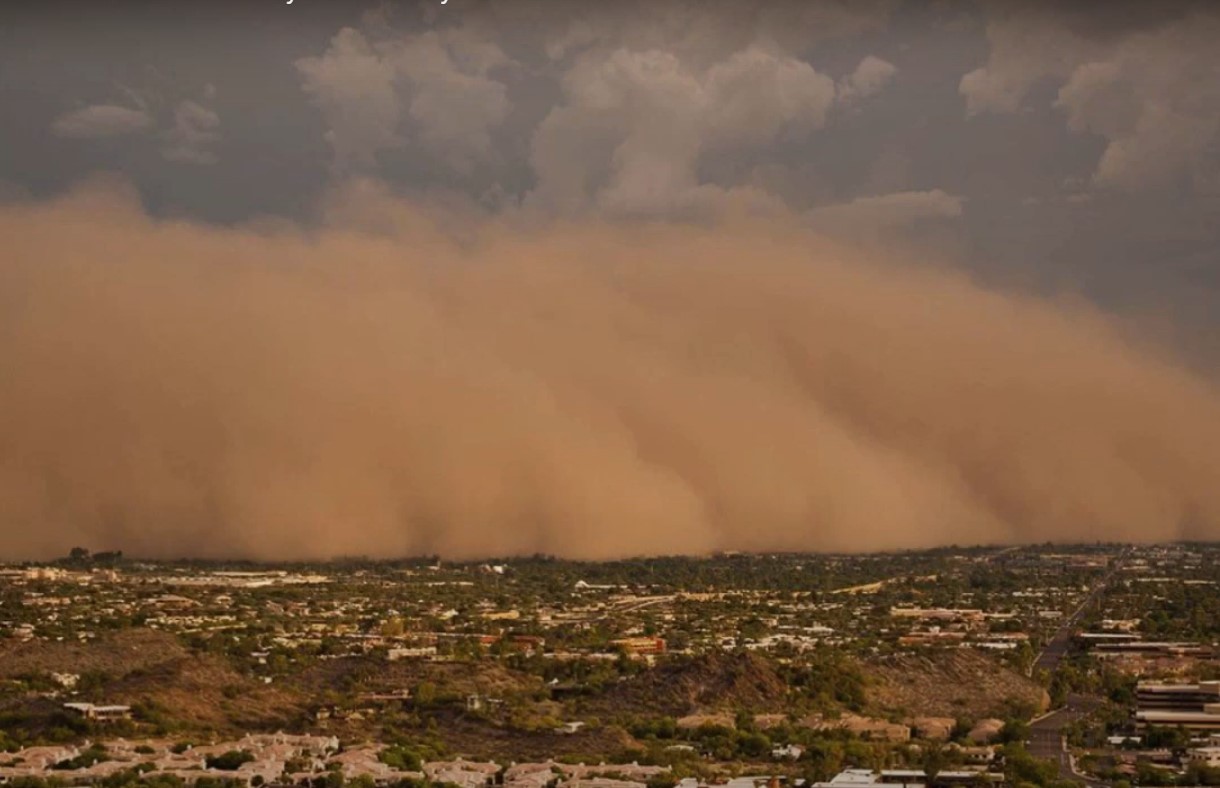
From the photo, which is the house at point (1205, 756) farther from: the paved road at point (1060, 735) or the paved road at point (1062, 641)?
the paved road at point (1062, 641)

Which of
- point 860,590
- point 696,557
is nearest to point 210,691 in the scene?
point 860,590

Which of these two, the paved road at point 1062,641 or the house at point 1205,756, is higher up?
the paved road at point 1062,641

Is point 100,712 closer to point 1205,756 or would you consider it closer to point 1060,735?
point 1060,735

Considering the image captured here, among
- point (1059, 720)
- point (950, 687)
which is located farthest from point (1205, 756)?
point (950, 687)

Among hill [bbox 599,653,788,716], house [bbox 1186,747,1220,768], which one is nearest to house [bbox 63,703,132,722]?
hill [bbox 599,653,788,716]

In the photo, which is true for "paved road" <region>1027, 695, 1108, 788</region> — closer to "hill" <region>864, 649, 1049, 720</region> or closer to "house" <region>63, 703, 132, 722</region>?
"hill" <region>864, 649, 1049, 720</region>

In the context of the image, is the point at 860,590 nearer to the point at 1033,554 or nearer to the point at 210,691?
the point at 1033,554

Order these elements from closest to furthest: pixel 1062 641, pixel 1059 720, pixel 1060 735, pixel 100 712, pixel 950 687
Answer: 1. pixel 100 712
2. pixel 1060 735
3. pixel 1059 720
4. pixel 950 687
5. pixel 1062 641

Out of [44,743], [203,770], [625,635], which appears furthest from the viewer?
[625,635]

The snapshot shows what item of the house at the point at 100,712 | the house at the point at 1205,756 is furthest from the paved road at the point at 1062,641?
the house at the point at 100,712

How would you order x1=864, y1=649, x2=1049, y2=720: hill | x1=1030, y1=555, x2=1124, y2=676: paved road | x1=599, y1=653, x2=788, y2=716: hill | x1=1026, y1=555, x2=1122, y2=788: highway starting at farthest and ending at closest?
x1=1030, y1=555, x2=1124, y2=676: paved road
x1=864, y1=649, x2=1049, y2=720: hill
x1=599, y1=653, x2=788, y2=716: hill
x1=1026, y1=555, x2=1122, y2=788: highway

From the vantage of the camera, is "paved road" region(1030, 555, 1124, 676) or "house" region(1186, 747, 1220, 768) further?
"paved road" region(1030, 555, 1124, 676)
